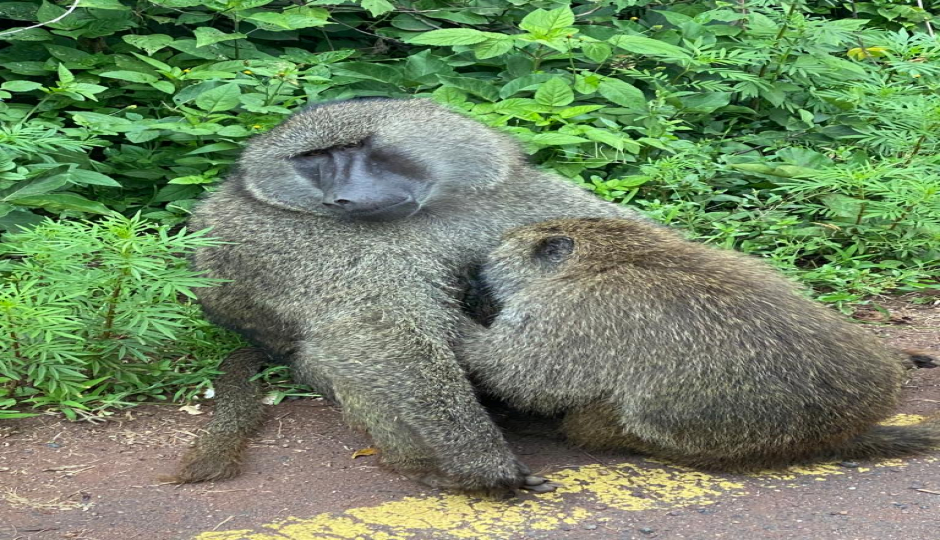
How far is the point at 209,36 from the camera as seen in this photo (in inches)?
208

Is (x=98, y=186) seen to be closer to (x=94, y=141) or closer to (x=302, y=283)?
(x=94, y=141)

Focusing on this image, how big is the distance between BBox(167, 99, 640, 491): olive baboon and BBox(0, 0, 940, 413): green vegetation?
0.50m

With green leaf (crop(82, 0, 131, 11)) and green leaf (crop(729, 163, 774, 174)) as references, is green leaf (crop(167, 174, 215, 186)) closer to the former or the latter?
green leaf (crop(82, 0, 131, 11))

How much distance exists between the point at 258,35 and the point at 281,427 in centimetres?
291

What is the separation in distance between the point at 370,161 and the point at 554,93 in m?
1.92

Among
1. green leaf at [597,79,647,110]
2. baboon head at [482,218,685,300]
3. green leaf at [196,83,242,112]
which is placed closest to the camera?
baboon head at [482,218,685,300]

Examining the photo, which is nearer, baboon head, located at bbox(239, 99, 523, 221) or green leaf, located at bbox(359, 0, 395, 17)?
baboon head, located at bbox(239, 99, 523, 221)

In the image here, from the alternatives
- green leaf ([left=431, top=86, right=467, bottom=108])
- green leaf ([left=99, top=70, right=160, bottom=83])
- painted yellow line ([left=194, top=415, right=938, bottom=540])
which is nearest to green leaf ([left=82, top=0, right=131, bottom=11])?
green leaf ([left=99, top=70, right=160, bottom=83])

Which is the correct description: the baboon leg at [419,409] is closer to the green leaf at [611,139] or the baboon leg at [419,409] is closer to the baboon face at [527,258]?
the baboon face at [527,258]

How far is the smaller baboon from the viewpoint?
114 inches

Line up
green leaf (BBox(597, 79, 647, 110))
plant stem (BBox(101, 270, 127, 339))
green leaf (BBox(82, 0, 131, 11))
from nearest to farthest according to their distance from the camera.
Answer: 1. plant stem (BBox(101, 270, 127, 339))
2. green leaf (BBox(82, 0, 131, 11))
3. green leaf (BBox(597, 79, 647, 110))

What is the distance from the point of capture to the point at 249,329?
12.1 ft

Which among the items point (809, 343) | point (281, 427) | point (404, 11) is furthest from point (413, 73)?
point (809, 343)

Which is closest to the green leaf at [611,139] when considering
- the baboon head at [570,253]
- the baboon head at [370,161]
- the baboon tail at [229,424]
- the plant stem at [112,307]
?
the baboon head at [370,161]
